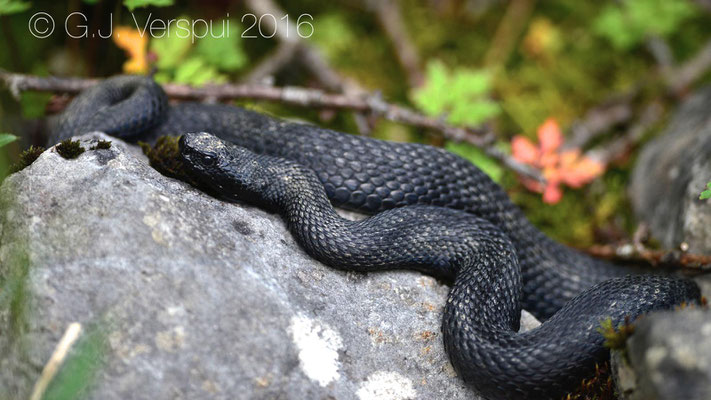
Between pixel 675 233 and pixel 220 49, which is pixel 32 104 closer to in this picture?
pixel 220 49

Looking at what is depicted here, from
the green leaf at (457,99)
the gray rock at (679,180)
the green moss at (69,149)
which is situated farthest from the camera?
Result: the green leaf at (457,99)

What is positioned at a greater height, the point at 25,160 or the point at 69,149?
the point at 69,149

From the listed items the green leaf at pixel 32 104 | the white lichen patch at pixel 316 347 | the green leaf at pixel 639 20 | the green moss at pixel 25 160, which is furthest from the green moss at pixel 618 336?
the green leaf at pixel 639 20

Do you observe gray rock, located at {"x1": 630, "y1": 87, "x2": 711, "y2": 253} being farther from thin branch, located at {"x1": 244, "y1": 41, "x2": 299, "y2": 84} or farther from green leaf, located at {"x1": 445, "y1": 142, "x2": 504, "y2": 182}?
thin branch, located at {"x1": 244, "y1": 41, "x2": 299, "y2": 84}

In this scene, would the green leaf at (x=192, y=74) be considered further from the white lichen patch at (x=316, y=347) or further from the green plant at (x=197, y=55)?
the white lichen patch at (x=316, y=347)

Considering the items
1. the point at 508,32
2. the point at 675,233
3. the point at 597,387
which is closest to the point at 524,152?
the point at 675,233

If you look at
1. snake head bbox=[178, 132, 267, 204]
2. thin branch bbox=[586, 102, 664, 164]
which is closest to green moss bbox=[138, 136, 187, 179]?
snake head bbox=[178, 132, 267, 204]

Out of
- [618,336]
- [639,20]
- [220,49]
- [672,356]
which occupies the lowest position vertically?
[220,49]
